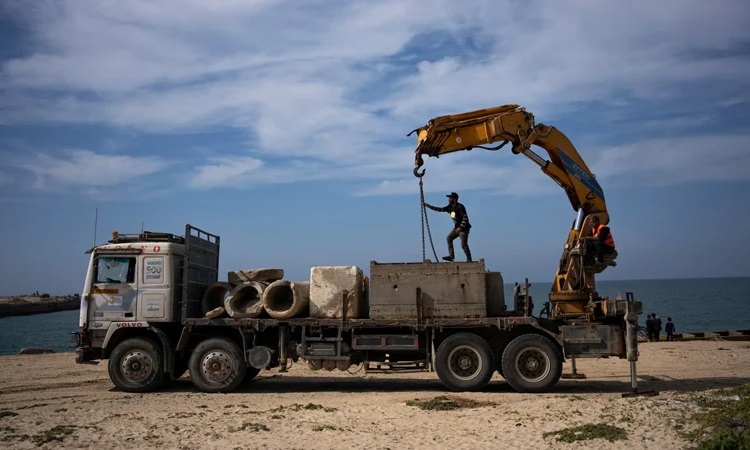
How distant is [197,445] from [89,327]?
6.60m

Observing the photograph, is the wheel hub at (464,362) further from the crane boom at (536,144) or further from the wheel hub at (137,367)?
the wheel hub at (137,367)

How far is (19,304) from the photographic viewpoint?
107 metres

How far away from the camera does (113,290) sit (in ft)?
49.5

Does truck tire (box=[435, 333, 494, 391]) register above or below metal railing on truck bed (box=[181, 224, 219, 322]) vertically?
below

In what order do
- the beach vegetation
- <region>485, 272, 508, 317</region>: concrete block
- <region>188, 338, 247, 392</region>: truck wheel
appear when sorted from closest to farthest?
the beach vegetation, <region>485, 272, 508, 317</region>: concrete block, <region>188, 338, 247, 392</region>: truck wheel

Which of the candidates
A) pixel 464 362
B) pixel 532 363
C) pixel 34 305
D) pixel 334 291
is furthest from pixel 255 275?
pixel 34 305

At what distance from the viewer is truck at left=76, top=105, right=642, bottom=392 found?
1403 cm

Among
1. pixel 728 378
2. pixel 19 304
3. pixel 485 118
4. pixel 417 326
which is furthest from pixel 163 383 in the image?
pixel 19 304

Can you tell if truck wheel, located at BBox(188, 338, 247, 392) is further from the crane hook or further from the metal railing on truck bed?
the crane hook

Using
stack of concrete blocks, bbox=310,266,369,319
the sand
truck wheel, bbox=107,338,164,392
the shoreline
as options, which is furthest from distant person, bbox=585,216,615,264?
the shoreline

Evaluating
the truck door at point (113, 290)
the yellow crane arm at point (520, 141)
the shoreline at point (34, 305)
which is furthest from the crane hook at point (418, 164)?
the shoreline at point (34, 305)

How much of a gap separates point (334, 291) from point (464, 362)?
3237 millimetres

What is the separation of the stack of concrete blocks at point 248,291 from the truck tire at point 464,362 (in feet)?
13.9

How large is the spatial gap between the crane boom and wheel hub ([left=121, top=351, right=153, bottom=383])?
7.56 m
